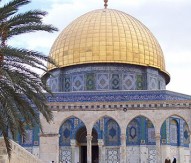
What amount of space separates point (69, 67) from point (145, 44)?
393 cm

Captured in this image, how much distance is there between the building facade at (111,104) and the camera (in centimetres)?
2114

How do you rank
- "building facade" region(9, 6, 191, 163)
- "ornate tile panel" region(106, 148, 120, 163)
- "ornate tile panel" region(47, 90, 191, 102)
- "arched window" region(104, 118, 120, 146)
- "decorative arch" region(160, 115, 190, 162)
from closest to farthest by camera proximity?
"building facade" region(9, 6, 191, 163) < "ornate tile panel" region(47, 90, 191, 102) < "decorative arch" region(160, 115, 190, 162) < "ornate tile panel" region(106, 148, 120, 163) < "arched window" region(104, 118, 120, 146)

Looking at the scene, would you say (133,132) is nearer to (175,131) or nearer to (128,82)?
(175,131)

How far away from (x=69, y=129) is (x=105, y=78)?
322 cm

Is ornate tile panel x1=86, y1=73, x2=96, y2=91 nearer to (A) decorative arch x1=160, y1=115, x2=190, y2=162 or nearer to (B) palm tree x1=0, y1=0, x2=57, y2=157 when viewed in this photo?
(A) decorative arch x1=160, y1=115, x2=190, y2=162

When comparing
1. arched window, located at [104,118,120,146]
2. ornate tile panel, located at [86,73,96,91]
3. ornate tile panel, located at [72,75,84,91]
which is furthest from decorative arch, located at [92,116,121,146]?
ornate tile panel, located at [72,75,84,91]

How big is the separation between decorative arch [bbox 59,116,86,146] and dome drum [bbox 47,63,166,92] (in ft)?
7.43

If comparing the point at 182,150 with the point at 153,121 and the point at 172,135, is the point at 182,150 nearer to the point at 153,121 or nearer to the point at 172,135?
the point at 172,135

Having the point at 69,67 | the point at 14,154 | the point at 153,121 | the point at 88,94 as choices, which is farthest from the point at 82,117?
the point at 14,154

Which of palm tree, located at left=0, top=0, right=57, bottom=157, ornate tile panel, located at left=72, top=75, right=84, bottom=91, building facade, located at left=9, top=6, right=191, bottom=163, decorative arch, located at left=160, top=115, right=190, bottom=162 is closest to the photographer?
palm tree, located at left=0, top=0, right=57, bottom=157

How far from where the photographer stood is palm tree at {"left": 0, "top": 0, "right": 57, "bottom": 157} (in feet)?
31.4

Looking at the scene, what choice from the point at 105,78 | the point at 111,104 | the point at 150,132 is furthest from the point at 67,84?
the point at 150,132

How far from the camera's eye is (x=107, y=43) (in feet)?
82.3

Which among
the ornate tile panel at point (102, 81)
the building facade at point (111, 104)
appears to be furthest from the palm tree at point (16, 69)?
the ornate tile panel at point (102, 81)
